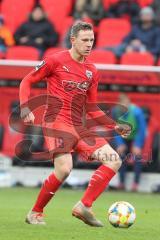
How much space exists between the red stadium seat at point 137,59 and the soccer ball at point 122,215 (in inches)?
298

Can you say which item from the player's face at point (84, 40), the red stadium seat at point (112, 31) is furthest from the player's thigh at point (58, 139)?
→ the red stadium seat at point (112, 31)

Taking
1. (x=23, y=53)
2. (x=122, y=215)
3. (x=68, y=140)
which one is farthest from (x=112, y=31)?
(x=122, y=215)

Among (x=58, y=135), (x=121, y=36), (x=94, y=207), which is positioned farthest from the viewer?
(x=121, y=36)

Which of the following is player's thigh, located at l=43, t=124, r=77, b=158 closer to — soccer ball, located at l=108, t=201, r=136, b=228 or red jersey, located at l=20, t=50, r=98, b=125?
red jersey, located at l=20, t=50, r=98, b=125

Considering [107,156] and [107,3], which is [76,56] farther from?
[107,3]

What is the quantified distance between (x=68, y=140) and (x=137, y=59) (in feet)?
24.6

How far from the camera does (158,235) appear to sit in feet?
27.8

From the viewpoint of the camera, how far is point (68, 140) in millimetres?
8961

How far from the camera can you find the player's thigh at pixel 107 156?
29.1 feet

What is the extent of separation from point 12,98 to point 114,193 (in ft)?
9.72

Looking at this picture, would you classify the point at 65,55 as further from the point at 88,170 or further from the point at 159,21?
the point at 159,21

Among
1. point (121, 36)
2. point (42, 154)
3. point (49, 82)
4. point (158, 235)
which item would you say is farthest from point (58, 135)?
point (121, 36)

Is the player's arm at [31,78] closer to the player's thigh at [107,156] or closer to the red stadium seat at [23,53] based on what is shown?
the player's thigh at [107,156]

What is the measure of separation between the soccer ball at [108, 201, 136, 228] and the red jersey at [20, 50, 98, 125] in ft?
3.49
